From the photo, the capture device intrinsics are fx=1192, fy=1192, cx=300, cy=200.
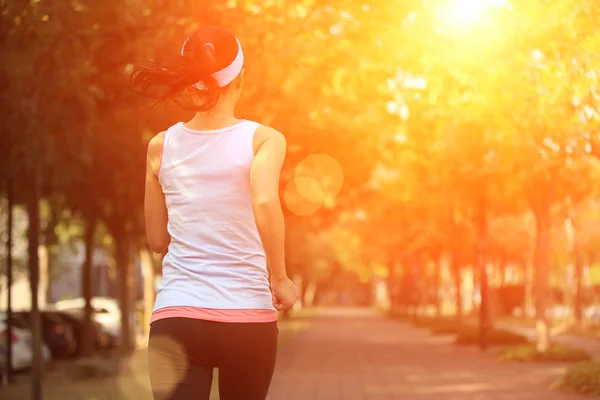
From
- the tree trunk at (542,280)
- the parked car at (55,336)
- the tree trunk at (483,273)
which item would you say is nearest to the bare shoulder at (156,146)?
the tree trunk at (542,280)

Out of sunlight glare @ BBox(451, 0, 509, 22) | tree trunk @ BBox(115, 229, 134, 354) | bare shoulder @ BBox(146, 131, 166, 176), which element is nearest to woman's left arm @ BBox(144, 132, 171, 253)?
bare shoulder @ BBox(146, 131, 166, 176)

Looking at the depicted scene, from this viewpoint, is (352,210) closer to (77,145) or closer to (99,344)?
(99,344)

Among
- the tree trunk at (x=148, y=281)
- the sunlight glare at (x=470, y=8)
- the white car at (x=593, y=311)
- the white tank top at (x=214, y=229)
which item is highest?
the sunlight glare at (x=470, y=8)

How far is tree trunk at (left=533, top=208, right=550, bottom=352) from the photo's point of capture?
2245cm

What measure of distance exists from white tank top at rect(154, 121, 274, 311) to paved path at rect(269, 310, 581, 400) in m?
10.7

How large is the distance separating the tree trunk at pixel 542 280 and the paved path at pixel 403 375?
3.56 feet

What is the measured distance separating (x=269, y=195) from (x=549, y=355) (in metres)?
19.0

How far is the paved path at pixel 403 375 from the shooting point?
14.8m

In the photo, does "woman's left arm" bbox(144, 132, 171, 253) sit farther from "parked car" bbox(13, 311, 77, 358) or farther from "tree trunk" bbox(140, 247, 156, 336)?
"tree trunk" bbox(140, 247, 156, 336)

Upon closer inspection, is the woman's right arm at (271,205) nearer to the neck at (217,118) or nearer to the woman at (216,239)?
the woman at (216,239)

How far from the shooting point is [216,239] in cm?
360

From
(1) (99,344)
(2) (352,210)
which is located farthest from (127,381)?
(2) (352,210)

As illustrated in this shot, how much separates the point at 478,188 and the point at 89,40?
620 inches

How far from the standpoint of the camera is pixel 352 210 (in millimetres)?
33438
